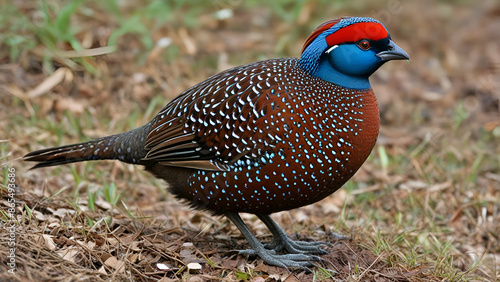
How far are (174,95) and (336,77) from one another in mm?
3405

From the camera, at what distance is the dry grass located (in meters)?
4.05

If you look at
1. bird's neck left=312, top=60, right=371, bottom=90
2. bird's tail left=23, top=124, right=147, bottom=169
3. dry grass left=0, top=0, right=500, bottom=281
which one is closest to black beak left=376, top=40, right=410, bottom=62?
bird's neck left=312, top=60, right=371, bottom=90

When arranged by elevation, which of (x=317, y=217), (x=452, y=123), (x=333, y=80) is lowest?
(x=317, y=217)

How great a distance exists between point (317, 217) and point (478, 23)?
6.32 metres

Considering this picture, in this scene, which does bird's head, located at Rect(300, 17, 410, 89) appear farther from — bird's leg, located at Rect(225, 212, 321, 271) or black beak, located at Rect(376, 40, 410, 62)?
bird's leg, located at Rect(225, 212, 321, 271)

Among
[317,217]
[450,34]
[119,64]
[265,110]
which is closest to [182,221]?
[317,217]

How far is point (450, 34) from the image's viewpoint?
31.4ft

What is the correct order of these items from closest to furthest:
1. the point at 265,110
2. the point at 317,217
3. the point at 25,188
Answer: the point at 265,110, the point at 25,188, the point at 317,217

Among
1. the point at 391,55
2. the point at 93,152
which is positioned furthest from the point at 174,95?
the point at 391,55

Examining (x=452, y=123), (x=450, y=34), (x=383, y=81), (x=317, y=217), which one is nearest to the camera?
(x=317, y=217)

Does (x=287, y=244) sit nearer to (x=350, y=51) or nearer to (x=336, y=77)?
(x=336, y=77)

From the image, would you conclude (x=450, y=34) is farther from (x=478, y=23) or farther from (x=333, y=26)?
(x=333, y=26)

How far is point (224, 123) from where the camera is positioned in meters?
4.05

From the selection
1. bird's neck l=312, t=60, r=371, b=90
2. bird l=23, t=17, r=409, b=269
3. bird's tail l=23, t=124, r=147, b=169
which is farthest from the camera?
bird's tail l=23, t=124, r=147, b=169
